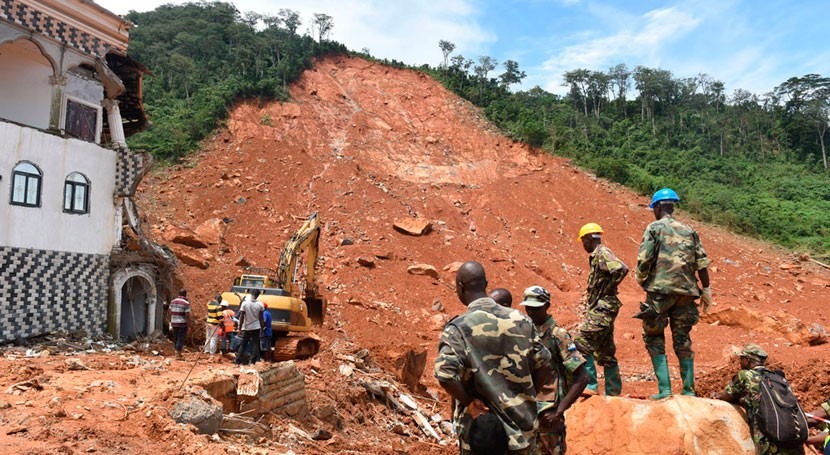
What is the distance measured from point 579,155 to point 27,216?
27.0 m

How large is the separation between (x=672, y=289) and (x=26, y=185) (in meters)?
12.2

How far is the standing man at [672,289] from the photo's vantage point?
17.4 ft

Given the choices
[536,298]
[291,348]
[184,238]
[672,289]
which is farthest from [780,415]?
[184,238]

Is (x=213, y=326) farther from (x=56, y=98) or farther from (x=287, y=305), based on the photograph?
(x=56, y=98)

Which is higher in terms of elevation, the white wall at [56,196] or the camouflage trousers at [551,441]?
the white wall at [56,196]

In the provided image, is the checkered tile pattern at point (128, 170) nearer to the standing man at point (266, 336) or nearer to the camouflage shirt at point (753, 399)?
the standing man at point (266, 336)

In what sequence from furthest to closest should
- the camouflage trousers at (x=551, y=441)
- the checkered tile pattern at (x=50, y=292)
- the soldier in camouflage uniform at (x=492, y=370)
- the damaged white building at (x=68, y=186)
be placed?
the damaged white building at (x=68, y=186), the checkered tile pattern at (x=50, y=292), the camouflage trousers at (x=551, y=441), the soldier in camouflage uniform at (x=492, y=370)

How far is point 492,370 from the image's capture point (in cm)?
322

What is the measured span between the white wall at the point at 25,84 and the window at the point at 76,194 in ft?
6.70

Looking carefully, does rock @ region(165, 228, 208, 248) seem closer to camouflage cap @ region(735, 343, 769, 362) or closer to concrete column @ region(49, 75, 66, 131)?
concrete column @ region(49, 75, 66, 131)

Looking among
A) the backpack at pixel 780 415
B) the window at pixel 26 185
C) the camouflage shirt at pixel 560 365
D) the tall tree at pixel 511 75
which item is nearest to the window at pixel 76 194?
the window at pixel 26 185

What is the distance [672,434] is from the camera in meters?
4.97

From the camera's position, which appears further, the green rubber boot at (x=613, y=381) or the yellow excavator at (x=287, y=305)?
the yellow excavator at (x=287, y=305)

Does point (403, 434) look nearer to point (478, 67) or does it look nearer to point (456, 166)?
point (456, 166)
